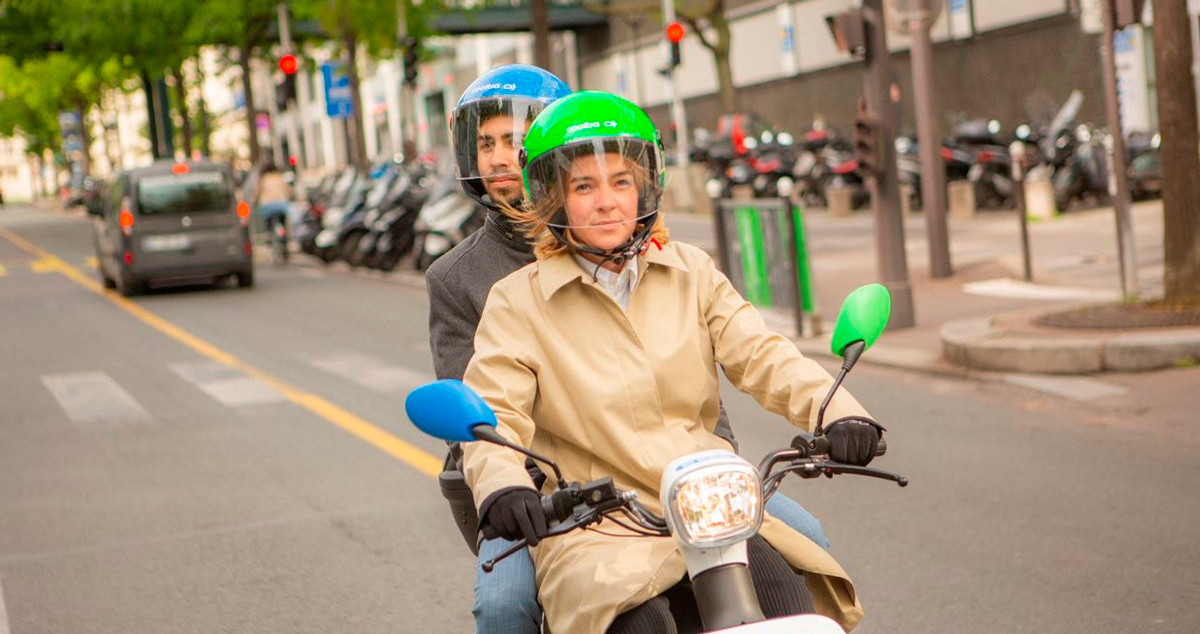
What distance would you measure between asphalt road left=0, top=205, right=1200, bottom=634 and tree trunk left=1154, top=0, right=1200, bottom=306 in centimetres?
167

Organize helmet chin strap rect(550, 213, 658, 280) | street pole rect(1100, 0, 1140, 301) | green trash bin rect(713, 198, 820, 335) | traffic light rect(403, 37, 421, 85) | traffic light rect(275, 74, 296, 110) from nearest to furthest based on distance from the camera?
1. helmet chin strap rect(550, 213, 658, 280)
2. street pole rect(1100, 0, 1140, 301)
3. green trash bin rect(713, 198, 820, 335)
4. traffic light rect(403, 37, 421, 85)
5. traffic light rect(275, 74, 296, 110)

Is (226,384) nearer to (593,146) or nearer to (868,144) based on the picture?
(868,144)

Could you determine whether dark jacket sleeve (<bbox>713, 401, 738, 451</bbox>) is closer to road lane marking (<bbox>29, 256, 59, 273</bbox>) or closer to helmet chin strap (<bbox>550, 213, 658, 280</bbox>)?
helmet chin strap (<bbox>550, 213, 658, 280</bbox>)

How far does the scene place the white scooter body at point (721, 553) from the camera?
8.38 feet

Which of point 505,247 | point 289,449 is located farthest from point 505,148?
point 289,449

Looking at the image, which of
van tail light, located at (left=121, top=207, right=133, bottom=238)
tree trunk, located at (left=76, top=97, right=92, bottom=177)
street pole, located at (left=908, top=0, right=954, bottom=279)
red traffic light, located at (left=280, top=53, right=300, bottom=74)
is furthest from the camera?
tree trunk, located at (left=76, top=97, right=92, bottom=177)

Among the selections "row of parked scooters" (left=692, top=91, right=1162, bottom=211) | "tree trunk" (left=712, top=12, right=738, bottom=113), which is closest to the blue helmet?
"row of parked scooters" (left=692, top=91, right=1162, bottom=211)

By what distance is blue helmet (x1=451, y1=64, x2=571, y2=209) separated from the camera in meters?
3.70

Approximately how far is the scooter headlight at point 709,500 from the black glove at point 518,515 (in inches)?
8.8

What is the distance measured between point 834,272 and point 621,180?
48.6 ft

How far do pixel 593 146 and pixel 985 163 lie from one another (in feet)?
68.7

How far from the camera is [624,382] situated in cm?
299

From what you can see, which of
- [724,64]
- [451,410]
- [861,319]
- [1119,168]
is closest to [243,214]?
[1119,168]

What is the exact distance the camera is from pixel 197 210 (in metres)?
21.1
